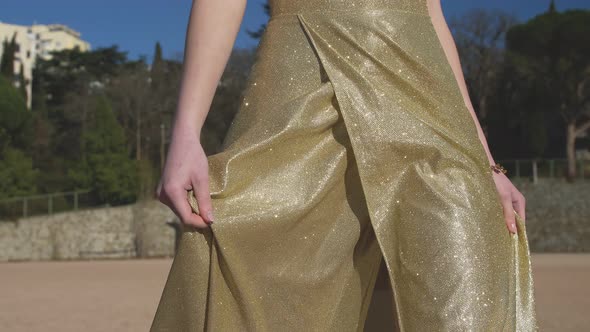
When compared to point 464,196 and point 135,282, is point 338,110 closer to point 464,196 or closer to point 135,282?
point 464,196

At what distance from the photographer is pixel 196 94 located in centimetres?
145

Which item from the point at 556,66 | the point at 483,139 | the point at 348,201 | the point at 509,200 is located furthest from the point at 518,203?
the point at 556,66

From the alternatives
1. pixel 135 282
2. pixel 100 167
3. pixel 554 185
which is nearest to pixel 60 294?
pixel 135 282

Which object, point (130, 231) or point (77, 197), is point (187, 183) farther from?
point (77, 197)

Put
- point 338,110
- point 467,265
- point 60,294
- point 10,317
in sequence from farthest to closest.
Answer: point 60,294
point 10,317
point 338,110
point 467,265

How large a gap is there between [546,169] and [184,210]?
2691cm

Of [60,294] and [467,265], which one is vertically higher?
[467,265]

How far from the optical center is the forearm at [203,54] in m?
1.45

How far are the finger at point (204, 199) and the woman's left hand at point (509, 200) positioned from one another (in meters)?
0.59

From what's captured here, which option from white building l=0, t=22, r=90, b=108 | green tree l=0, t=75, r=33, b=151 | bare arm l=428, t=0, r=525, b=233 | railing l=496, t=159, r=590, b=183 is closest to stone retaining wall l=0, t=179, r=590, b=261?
railing l=496, t=159, r=590, b=183

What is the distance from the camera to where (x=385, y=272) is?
1.52 m

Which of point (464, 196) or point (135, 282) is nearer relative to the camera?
point (464, 196)

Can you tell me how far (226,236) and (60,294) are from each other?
9979 mm

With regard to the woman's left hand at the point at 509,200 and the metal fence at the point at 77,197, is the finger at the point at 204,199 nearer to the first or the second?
the woman's left hand at the point at 509,200
